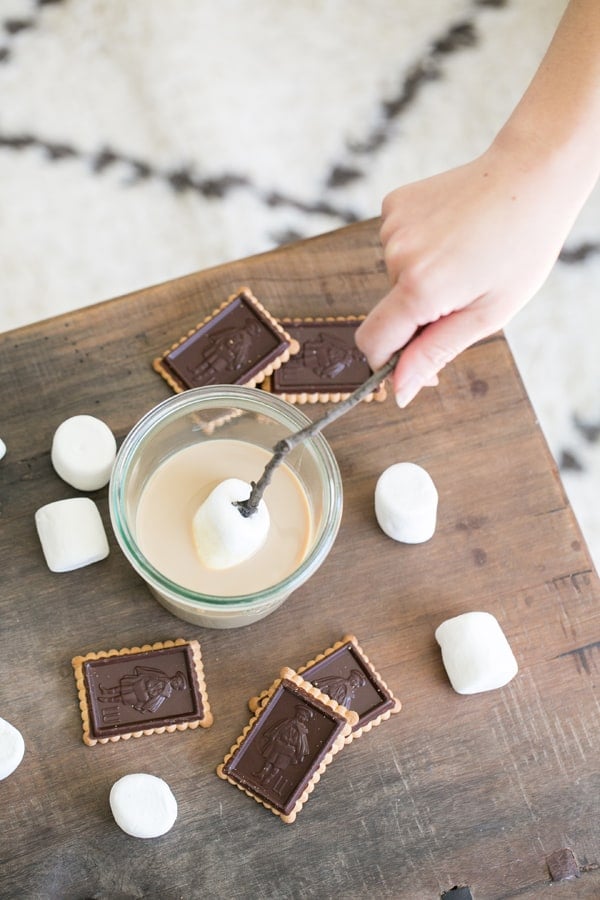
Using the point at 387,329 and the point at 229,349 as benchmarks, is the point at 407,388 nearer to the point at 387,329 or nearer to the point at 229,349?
the point at 387,329

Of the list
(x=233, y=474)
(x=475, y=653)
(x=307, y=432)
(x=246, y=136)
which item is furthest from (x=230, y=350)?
(x=246, y=136)

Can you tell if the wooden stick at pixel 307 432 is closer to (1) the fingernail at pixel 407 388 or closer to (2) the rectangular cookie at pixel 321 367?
(1) the fingernail at pixel 407 388

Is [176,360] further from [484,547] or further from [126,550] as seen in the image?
[484,547]

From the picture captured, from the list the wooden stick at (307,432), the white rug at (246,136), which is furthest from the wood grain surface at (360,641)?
the white rug at (246,136)

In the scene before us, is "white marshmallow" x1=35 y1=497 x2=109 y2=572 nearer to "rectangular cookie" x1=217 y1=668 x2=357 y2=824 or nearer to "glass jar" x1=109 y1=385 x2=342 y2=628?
"glass jar" x1=109 y1=385 x2=342 y2=628

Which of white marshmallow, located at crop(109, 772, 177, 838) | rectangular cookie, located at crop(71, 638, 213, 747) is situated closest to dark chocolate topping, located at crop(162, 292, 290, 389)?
rectangular cookie, located at crop(71, 638, 213, 747)
